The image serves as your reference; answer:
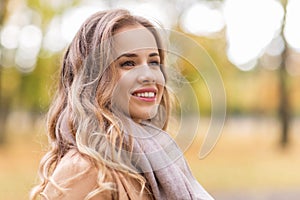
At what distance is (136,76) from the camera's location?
1.20 m

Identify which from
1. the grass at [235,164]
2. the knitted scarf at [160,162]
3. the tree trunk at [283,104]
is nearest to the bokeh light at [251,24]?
the tree trunk at [283,104]

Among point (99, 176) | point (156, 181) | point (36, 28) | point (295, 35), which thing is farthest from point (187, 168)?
point (36, 28)

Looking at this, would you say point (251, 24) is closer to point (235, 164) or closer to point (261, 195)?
point (235, 164)

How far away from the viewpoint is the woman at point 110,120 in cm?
114

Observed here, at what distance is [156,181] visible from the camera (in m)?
1.23

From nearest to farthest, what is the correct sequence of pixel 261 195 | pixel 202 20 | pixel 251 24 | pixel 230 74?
1. pixel 261 195
2. pixel 202 20
3. pixel 251 24
4. pixel 230 74

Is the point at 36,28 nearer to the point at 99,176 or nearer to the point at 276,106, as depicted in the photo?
the point at 276,106

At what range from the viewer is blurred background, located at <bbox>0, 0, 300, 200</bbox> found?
827 centimetres

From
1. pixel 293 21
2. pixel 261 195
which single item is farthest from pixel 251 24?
pixel 261 195

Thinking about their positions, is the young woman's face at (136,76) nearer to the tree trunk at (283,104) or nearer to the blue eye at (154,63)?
the blue eye at (154,63)

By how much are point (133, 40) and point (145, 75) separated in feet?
0.30

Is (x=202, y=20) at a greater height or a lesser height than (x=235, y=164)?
greater

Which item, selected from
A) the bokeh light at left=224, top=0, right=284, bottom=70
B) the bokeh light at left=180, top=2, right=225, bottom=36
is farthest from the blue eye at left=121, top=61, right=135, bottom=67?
the bokeh light at left=224, top=0, right=284, bottom=70

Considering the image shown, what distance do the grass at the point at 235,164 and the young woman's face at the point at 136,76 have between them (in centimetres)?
508
